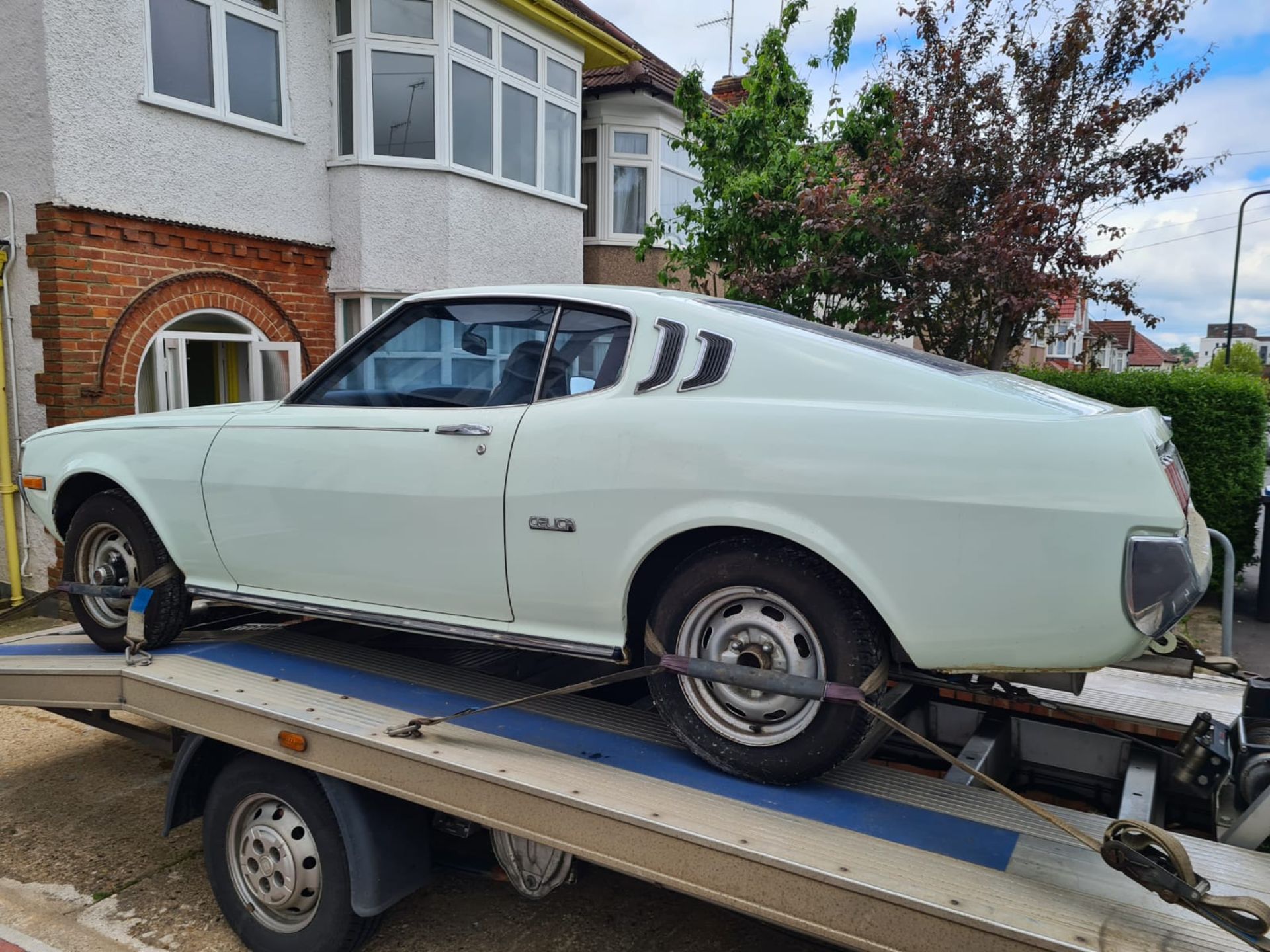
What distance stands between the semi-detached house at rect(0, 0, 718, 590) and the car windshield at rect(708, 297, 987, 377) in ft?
21.4

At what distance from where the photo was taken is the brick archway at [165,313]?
788 centimetres

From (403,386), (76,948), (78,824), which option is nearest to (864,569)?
(403,386)

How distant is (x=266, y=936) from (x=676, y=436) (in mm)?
2282

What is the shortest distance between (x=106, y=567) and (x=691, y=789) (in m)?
2.89

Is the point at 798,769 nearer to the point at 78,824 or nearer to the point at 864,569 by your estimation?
the point at 864,569

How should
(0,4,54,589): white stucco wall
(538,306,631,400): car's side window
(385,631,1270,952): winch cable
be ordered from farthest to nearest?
(0,4,54,589): white stucco wall, (538,306,631,400): car's side window, (385,631,1270,952): winch cable

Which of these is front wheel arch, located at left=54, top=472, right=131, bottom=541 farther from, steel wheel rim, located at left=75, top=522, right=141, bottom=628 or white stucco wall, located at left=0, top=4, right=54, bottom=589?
white stucco wall, located at left=0, top=4, right=54, bottom=589

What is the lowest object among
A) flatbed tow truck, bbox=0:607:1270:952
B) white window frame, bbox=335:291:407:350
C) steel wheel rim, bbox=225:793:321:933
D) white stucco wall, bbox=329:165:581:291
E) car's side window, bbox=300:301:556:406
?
steel wheel rim, bbox=225:793:321:933

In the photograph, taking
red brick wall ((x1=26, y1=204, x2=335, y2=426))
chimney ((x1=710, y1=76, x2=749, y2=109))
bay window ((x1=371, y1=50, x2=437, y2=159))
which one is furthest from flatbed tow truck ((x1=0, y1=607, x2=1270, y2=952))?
chimney ((x1=710, y1=76, x2=749, y2=109))

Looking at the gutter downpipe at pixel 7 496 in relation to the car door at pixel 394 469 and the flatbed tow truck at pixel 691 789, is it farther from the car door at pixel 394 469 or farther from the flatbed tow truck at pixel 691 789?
the car door at pixel 394 469

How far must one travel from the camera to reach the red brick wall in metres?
7.60

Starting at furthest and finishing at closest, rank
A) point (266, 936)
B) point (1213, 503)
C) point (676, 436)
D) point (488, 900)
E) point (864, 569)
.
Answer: point (1213, 503) → point (488, 900) → point (266, 936) → point (676, 436) → point (864, 569)

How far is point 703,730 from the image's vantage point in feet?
9.33

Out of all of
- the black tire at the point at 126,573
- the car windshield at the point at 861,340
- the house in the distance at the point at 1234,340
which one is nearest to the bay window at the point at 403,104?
the black tire at the point at 126,573
